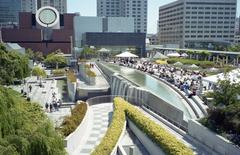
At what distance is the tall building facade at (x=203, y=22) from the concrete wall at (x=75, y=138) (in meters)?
107

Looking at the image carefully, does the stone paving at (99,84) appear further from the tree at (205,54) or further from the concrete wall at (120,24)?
the concrete wall at (120,24)

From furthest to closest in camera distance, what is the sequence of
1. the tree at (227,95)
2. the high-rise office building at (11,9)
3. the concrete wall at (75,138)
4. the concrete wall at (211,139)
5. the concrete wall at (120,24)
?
1. the high-rise office building at (11,9)
2. the concrete wall at (120,24)
3. the tree at (227,95)
4. the concrete wall at (75,138)
5. the concrete wall at (211,139)

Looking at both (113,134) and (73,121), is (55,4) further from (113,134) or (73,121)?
(113,134)

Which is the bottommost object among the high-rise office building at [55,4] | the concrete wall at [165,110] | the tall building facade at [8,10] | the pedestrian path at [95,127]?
the pedestrian path at [95,127]

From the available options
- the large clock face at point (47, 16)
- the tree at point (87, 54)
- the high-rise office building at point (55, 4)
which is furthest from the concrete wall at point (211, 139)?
the high-rise office building at point (55, 4)

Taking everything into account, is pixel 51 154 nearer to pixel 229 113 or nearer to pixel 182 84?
pixel 229 113

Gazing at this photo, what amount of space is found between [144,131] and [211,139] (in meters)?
2.55

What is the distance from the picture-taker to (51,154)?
862cm

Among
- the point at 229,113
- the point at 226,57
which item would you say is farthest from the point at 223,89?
the point at 226,57

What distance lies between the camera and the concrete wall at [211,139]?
11.6m

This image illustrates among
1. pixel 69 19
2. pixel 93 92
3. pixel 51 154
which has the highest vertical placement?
pixel 69 19

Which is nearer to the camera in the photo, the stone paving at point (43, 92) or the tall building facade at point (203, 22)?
the stone paving at point (43, 92)

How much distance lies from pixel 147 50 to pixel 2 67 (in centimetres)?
7182

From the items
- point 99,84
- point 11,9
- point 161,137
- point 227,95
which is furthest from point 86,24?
point 161,137
